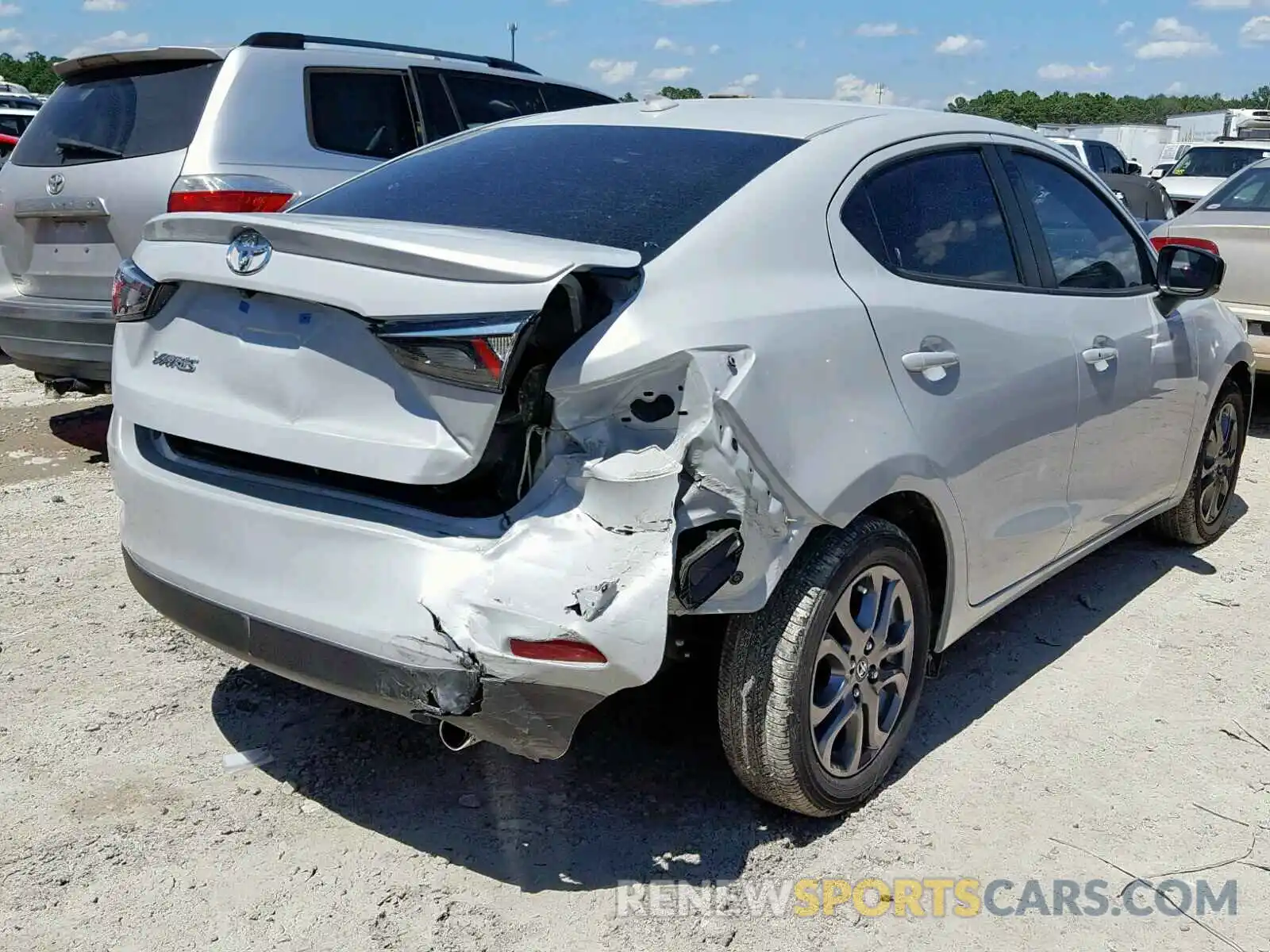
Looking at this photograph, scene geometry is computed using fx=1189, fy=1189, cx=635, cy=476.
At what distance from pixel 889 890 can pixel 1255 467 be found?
4.85 metres

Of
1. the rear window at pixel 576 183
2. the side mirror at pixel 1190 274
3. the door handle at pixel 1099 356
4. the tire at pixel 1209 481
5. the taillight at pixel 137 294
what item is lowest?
the tire at pixel 1209 481

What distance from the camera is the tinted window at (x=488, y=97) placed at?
679 cm

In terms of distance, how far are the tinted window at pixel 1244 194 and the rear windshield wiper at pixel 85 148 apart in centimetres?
685

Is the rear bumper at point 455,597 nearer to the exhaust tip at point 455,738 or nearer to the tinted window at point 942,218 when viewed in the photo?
the exhaust tip at point 455,738

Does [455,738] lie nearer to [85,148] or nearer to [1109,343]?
[1109,343]

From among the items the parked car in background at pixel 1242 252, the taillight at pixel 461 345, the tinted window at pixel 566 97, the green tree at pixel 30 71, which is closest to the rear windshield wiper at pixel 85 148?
the tinted window at pixel 566 97

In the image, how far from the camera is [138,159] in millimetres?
5359

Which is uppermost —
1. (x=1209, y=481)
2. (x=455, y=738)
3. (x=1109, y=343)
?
(x=1109, y=343)

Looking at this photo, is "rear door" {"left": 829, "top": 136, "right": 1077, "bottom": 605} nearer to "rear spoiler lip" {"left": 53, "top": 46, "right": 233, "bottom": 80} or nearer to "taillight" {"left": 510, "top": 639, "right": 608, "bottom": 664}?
"taillight" {"left": 510, "top": 639, "right": 608, "bottom": 664}

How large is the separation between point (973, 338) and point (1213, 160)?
59.6 feet

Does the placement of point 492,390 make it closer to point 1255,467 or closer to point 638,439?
point 638,439

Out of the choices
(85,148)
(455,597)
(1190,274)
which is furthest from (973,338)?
(85,148)

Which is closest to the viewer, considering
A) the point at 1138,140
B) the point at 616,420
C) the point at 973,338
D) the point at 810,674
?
the point at 616,420

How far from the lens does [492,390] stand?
228 centimetres
